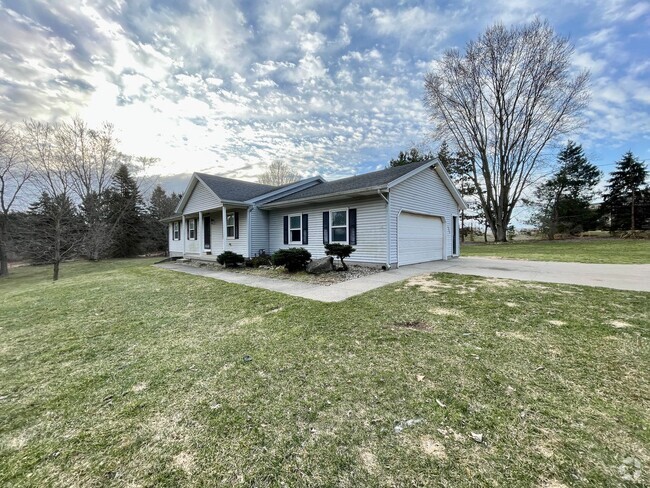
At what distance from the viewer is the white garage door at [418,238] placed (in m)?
10.6

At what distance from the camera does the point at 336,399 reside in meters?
2.45

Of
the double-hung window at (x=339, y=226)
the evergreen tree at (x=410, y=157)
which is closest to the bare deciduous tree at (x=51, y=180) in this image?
the double-hung window at (x=339, y=226)

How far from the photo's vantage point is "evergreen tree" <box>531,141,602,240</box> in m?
28.0

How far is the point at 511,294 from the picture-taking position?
5.75 m

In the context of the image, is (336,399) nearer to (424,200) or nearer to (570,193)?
(424,200)

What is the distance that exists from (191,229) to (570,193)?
121 ft

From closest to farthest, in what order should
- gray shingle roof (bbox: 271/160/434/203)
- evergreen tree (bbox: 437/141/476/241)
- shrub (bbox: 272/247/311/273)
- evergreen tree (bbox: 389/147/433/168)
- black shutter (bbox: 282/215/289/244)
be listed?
shrub (bbox: 272/247/311/273), gray shingle roof (bbox: 271/160/434/203), black shutter (bbox: 282/215/289/244), evergreen tree (bbox: 389/147/433/168), evergreen tree (bbox: 437/141/476/241)

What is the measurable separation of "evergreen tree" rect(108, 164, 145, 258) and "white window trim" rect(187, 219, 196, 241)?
40.6 feet

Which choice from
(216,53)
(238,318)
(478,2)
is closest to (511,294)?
(238,318)

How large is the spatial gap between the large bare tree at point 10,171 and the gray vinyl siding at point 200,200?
10.5 meters

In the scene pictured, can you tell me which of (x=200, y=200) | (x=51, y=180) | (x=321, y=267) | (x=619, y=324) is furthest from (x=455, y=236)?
(x=51, y=180)

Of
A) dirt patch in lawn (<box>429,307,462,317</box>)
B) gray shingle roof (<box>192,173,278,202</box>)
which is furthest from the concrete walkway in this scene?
gray shingle roof (<box>192,173,278,202</box>)

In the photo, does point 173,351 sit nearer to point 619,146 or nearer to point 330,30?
point 330,30

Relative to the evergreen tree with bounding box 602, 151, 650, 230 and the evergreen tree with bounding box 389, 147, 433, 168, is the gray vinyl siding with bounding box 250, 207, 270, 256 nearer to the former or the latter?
the evergreen tree with bounding box 389, 147, 433, 168
